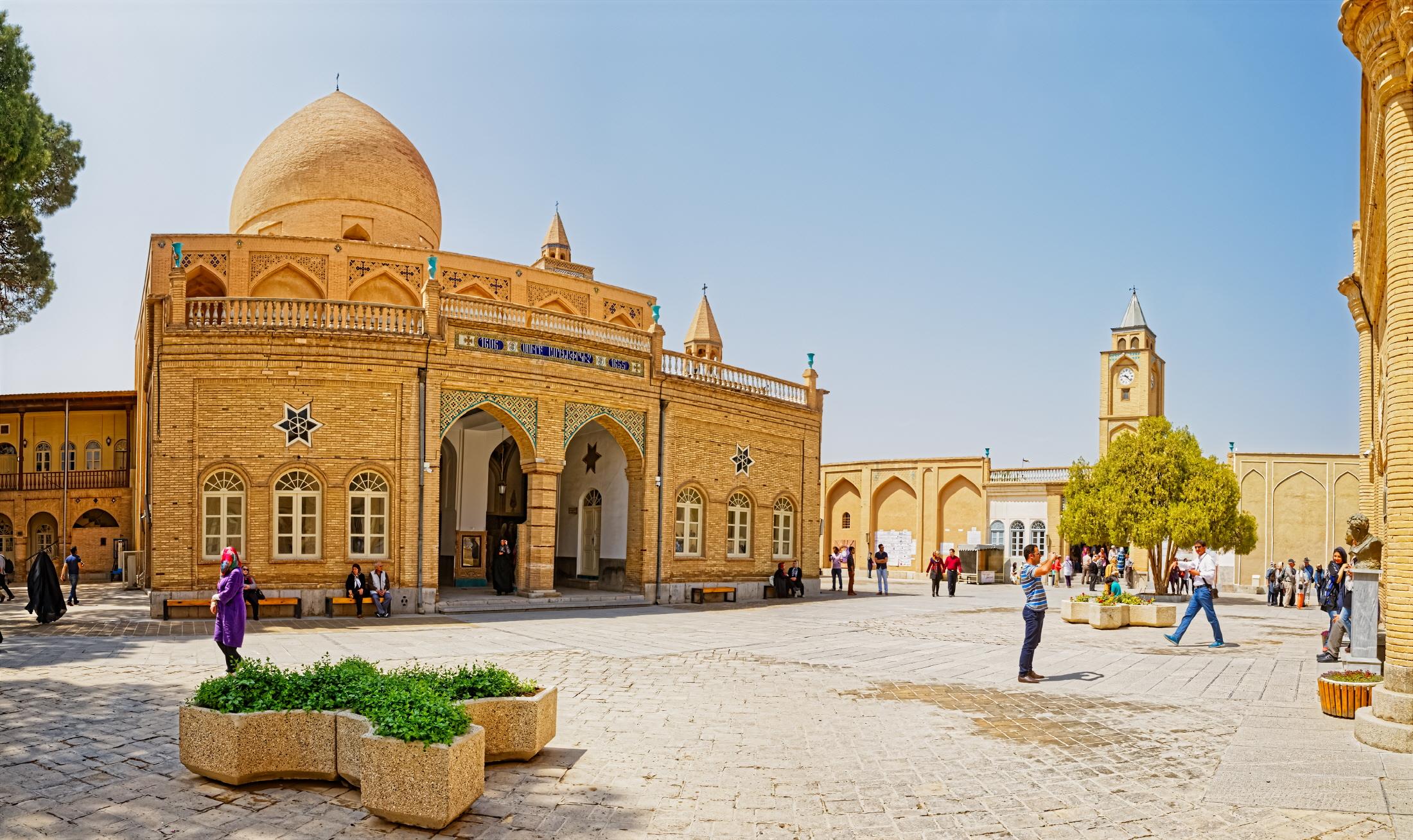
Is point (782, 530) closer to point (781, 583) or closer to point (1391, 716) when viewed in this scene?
point (781, 583)

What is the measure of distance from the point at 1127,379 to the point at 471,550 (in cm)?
4613

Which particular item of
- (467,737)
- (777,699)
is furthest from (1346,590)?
(467,737)

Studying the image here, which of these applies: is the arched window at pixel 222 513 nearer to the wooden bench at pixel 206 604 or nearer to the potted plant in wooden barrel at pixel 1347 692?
the wooden bench at pixel 206 604

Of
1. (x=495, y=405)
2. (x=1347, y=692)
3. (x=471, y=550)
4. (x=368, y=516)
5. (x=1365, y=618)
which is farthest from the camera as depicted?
(x=471, y=550)

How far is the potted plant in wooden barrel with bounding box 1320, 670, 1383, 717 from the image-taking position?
8.42 m

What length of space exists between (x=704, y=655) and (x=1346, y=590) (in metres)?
8.60

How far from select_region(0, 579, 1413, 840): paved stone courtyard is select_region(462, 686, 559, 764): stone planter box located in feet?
0.36

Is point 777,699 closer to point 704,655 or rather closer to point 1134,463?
point 704,655

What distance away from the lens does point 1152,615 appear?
18.0m

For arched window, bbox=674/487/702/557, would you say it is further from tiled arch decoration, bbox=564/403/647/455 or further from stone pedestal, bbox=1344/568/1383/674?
stone pedestal, bbox=1344/568/1383/674

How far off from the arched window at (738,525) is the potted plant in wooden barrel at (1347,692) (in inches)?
691

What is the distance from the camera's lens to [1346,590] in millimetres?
12867

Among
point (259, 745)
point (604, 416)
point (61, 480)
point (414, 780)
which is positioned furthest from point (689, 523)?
point (61, 480)

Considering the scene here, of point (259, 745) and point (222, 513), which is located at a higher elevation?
point (222, 513)
